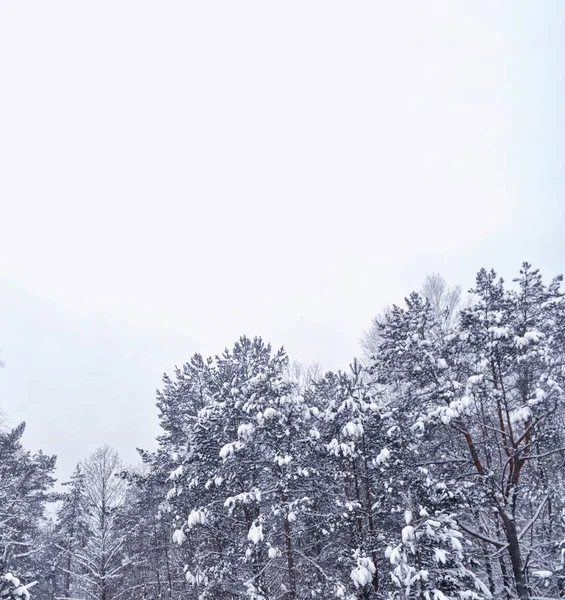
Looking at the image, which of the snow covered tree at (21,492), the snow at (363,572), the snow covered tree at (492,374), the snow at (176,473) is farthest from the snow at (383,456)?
the snow covered tree at (21,492)

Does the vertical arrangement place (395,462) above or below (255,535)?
above

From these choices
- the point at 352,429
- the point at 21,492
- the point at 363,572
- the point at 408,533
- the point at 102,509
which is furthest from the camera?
the point at 21,492

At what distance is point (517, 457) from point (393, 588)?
5.09 m

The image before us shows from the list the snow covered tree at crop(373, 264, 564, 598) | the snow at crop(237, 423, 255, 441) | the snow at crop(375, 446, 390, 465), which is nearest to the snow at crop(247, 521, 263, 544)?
the snow at crop(237, 423, 255, 441)

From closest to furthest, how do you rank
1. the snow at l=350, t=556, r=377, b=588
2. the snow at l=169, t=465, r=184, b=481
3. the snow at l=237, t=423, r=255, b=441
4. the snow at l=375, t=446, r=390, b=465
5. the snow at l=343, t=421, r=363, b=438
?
the snow at l=350, t=556, r=377, b=588, the snow at l=375, t=446, r=390, b=465, the snow at l=343, t=421, r=363, b=438, the snow at l=237, t=423, r=255, b=441, the snow at l=169, t=465, r=184, b=481

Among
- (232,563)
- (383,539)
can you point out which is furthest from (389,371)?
(232,563)

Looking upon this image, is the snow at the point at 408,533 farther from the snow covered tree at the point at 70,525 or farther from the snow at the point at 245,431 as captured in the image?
the snow covered tree at the point at 70,525

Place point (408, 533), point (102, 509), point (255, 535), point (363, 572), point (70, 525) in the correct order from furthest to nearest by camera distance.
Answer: point (70, 525), point (102, 509), point (255, 535), point (363, 572), point (408, 533)

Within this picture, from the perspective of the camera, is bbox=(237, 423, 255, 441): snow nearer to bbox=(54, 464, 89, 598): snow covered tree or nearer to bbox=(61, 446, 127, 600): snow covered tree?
bbox=(61, 446, 127, 600): snow covered tree

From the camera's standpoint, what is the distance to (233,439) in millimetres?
12320

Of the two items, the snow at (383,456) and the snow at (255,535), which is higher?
the snow at (383,456)

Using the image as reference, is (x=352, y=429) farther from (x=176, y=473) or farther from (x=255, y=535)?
(x=176, y=473)

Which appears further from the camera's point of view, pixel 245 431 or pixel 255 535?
pixel 245 431

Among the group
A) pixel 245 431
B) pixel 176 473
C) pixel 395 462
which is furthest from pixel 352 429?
pixel 176 473
